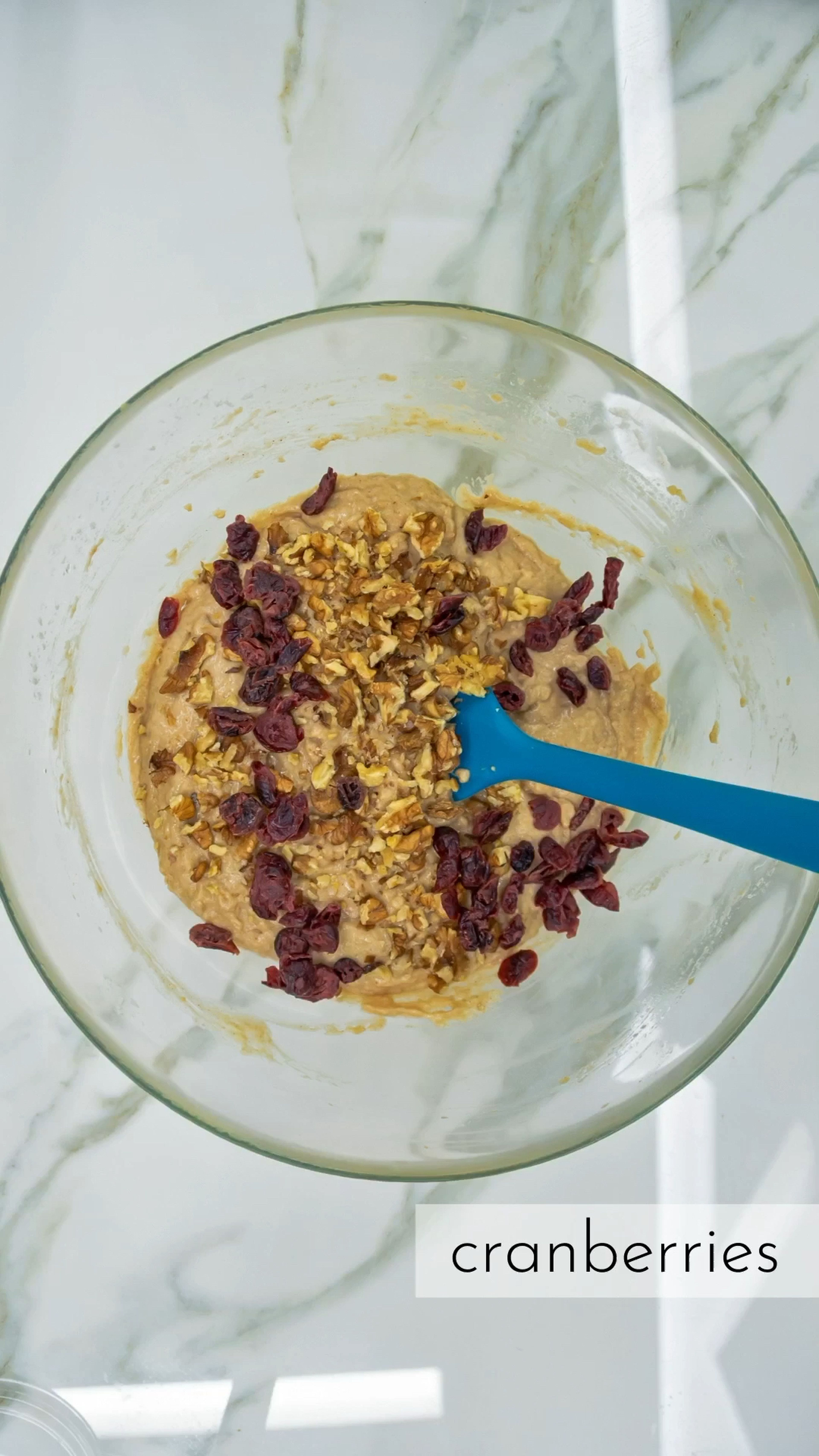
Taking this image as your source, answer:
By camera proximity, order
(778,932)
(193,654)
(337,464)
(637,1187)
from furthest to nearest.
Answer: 1. (637,1187)
2. (337,464)
3. (193,654)
4. (778,932)

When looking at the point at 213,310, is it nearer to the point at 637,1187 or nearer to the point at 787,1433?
the point at 637,1187

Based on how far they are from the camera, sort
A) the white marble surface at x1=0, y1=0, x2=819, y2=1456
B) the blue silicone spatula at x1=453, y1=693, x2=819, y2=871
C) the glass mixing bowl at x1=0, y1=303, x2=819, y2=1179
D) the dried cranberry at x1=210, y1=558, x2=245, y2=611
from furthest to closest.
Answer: the white marble surface at x1=0, y1=0, x2=819, y2=1456
the dried cranberry at x1=210, y1=558, x2=245, y2=611
the glass mixing bowl at x1=0, y1=303, x2=819, y2=1179
the blue silicone spatula at x1=453, y1=693, x2=819, y2=871

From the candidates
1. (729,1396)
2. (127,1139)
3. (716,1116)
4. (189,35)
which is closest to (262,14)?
(189,35)

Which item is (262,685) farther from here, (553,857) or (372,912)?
(553,857)

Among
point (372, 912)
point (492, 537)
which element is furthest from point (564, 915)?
point (492, 537)

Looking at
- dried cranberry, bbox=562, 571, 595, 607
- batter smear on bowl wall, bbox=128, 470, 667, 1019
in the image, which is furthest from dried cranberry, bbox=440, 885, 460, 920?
dried cranberry, bbox=562, 571, 595, 607

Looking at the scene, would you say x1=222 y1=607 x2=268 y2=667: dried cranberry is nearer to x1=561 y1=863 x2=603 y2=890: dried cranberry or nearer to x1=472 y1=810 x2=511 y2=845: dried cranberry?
x1=472 y1=810 x2=511 y2=845: dried cranberry

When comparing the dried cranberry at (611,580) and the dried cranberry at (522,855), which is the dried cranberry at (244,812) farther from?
the dried cranberry at (611,580)
